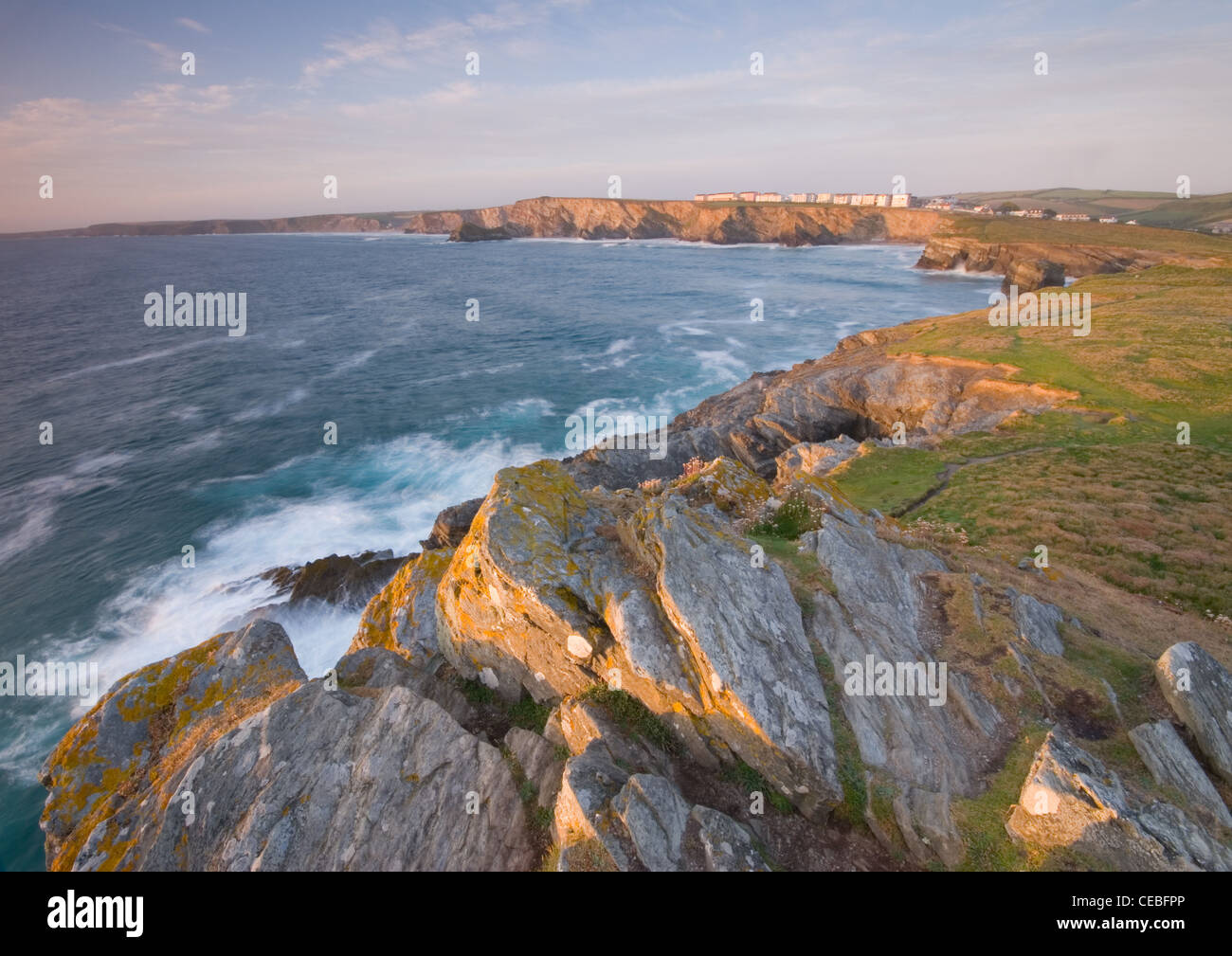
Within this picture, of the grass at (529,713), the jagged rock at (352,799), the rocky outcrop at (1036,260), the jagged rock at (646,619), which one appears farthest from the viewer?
the rocky outcrop at (1036,260)

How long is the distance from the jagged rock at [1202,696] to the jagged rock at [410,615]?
16.0 meters

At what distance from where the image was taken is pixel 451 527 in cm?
2800

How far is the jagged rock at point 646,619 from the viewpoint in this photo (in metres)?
9.88

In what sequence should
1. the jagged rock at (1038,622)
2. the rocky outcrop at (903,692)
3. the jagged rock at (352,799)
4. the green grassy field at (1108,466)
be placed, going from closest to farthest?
the rocky outcrop at (903,692)
the jagged rock at (352,799)
the jagged rock at (1038,622)
the green grassy field at (1108,466)

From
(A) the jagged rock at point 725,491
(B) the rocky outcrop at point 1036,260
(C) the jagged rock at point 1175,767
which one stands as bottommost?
(C) the jagged rock at point 1175,767

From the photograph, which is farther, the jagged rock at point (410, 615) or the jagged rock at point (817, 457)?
the jagged rock at point (817, 457)

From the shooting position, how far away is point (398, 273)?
149 metres

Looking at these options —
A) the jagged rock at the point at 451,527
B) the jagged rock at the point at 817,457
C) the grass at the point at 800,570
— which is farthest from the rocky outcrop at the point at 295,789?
the jagged rock at the point at 817,457

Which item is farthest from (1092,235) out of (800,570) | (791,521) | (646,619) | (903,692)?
(646,619)

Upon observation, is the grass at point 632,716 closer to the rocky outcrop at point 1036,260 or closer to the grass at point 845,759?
the grass at point 845,759

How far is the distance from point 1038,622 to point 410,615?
16.7 metres

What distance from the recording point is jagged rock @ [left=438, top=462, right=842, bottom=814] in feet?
32.4

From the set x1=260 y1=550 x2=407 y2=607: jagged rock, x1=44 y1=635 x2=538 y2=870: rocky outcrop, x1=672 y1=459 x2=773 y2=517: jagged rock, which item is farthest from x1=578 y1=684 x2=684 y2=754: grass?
x1=260 y1=550 x2=407 y2=607: jagged rock
